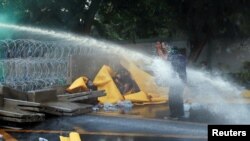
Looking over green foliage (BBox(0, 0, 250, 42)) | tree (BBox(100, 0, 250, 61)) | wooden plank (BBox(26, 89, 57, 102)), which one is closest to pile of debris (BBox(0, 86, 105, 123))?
wooden plank (BBox(26, 89, 57, 102))

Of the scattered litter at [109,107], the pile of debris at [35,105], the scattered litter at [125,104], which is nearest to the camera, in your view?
the pile of debris at [35,105]

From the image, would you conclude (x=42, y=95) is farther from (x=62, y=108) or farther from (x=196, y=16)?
(x=196, y=16)

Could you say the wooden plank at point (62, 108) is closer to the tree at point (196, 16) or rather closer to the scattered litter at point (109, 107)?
the scattered litter at point (109, 107)

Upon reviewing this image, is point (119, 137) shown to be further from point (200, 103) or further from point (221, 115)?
point (200, 103)

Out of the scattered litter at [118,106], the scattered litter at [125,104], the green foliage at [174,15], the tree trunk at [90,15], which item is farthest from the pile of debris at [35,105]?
the tree trunk at [90,15]

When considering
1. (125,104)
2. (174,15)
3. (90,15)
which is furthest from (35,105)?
(90,15)

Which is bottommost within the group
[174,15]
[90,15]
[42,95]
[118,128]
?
[118,128]

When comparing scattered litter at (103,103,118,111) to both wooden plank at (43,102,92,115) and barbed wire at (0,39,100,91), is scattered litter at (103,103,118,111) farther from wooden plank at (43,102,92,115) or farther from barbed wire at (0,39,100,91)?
barbed wire at (0,39,100,91)

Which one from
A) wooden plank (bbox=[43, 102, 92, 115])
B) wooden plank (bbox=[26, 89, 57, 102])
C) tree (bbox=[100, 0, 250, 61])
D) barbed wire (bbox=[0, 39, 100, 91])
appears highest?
tree (bbox=[100, 0, 250, 61])

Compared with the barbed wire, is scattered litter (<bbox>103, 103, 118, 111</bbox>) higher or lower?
lower

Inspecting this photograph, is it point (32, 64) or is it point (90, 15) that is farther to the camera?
point (90, 15)

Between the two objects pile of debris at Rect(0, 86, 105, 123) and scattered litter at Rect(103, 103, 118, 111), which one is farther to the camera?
scattered litter at Rect(103, 103, 118, 111)

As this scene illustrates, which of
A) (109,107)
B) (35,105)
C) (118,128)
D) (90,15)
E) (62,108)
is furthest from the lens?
(90,15)

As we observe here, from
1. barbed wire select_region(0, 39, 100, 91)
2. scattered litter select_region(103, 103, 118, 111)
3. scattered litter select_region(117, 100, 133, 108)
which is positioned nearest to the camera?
scattered litter select_region(103, 103, 118, 111)
